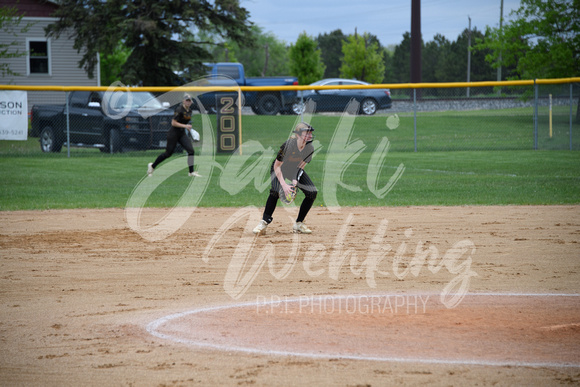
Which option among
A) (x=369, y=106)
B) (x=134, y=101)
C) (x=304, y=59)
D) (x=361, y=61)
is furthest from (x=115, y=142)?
(x=361, y=61)

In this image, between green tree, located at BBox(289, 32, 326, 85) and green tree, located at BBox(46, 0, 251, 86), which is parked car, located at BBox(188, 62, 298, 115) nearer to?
green tree, located at BBox(46, 0, 251, 86)

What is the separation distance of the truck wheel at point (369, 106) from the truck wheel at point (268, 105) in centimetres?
399

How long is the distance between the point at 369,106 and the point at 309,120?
468cm

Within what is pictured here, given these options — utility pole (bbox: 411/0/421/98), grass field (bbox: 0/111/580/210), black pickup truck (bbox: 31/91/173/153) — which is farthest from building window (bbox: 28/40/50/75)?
utility pole (bbox: 411/0/421/98)

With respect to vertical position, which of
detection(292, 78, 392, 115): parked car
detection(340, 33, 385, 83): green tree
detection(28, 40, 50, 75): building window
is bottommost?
detection(292, 78, 392, 115): parked car

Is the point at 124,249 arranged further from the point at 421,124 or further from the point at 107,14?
the point at 107,14

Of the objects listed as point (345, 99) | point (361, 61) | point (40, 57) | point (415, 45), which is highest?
point (361, 61)

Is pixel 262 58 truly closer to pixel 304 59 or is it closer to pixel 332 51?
pixel 332 51

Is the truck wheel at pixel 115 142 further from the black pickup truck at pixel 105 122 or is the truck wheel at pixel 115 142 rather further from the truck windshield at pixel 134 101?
the truck windshield at pixel 134 101

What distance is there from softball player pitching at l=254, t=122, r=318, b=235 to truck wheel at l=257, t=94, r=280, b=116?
19.0 m

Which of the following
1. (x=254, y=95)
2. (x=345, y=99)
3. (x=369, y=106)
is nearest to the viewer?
(x=345, y=99)

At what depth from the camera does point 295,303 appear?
20.5 feet

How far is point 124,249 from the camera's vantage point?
348 inches

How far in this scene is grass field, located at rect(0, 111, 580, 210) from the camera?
1346 cm
